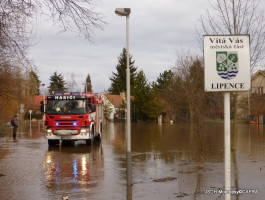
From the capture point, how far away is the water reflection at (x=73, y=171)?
9.42 metres

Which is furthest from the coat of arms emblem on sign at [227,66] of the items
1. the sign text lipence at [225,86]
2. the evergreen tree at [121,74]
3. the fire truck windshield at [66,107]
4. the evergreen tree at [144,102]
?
the evergreen tree at [121,74]

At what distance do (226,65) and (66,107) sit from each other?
1522cm

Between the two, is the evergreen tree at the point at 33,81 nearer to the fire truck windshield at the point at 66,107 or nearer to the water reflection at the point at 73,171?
the fire truck windshield at the point at 66,107

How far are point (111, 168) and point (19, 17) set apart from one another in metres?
6.26

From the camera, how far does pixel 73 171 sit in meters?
12.1

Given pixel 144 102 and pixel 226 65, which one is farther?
pixel 144 102

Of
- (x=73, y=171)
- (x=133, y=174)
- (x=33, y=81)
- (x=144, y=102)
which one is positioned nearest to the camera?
(x=133, y=174)

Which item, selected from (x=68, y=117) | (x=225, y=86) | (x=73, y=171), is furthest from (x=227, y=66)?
(x=68, y=117)

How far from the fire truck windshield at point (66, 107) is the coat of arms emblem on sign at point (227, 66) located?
14807 mm

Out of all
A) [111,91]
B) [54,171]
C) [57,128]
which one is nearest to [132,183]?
[54,171]

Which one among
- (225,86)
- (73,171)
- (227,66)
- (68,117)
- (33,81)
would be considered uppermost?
(33,81)

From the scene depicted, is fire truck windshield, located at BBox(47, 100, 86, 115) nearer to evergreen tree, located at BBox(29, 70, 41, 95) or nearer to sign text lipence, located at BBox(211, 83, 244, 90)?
evergreen tree, located at BBox(29, 70, 41, 95)

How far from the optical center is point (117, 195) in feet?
28.3

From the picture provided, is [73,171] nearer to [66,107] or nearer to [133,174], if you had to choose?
[133,174]
